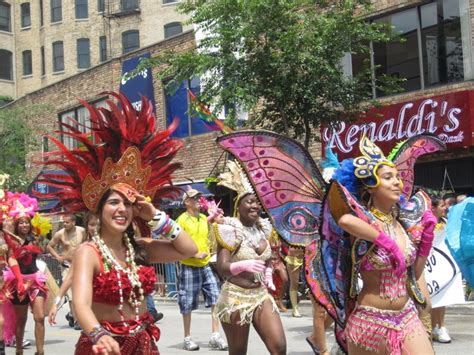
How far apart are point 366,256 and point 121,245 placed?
1667 millimetres

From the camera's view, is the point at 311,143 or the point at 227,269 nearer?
the point at 227,269

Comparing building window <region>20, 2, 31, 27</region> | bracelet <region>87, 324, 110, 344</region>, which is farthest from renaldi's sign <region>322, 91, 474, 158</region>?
building window <region>20, 2, 31, 27</region>

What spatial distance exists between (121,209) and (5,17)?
50.5 meters

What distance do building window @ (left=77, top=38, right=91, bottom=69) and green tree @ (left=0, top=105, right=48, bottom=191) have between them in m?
→ 17.1

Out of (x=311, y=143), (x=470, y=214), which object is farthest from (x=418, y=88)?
(x=470, y=214)

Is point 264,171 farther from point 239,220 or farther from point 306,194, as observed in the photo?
point 239,220

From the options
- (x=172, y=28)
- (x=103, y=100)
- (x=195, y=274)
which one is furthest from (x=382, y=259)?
(x=172, y=28)

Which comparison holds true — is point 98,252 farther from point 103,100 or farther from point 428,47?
point 103,100

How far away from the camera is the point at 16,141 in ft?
100

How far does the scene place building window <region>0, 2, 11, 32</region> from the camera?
51.7 m

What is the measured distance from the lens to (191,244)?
4.89 meters

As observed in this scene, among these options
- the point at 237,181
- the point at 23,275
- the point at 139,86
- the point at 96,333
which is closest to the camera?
the point at 96,333

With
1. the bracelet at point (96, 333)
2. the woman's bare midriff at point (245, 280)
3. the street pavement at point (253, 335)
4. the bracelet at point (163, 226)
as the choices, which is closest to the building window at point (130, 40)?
the street pavement at point (253, 335)

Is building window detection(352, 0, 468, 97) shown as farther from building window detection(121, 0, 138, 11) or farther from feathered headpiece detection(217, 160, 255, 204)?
building window detection(121, 0, 138, 11)
